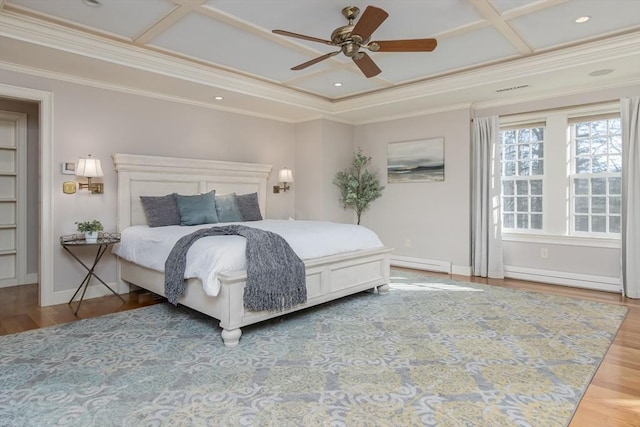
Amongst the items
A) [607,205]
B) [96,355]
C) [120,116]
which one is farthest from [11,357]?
[607,205]

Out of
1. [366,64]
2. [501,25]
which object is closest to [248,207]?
[366,64]

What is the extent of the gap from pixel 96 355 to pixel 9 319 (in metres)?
1.47

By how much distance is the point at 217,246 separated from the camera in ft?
9.66

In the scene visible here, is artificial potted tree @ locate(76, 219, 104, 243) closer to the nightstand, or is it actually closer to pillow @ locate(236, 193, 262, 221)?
the nightstand

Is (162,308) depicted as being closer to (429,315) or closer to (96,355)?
(96,355)

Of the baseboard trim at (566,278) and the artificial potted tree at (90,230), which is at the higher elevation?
the artificial potted tree at (90,230)

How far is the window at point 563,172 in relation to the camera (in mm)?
4531

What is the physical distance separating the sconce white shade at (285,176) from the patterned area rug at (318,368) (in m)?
2.67

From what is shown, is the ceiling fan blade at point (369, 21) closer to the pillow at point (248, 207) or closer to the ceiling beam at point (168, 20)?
the ceiling beam at point (168, 20)

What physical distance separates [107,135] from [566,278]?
5.70m

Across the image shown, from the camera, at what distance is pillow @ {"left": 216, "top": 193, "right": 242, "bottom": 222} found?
4.64 metres

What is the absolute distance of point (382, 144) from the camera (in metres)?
6.26

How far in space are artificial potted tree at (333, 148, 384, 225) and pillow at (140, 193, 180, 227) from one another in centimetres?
272

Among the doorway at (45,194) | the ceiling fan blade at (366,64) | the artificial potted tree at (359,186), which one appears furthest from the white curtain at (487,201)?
the doorway at (45,194)
